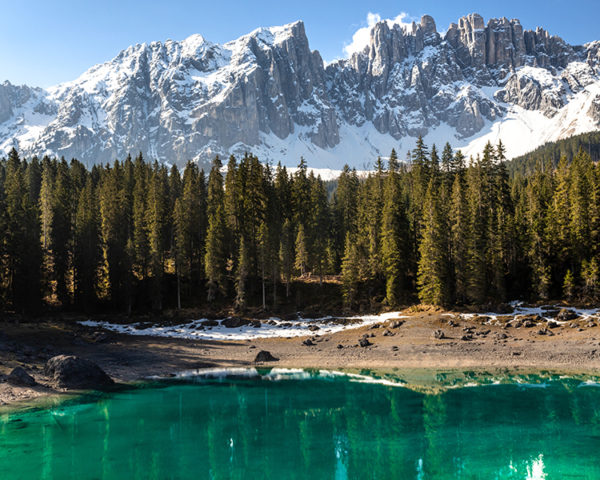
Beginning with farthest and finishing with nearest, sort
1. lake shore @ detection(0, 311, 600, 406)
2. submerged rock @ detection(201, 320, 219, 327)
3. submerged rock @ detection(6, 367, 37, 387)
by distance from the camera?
submerged rock @ detection(201, 320, 219, 327), lake shore @ detection(0, 311, 600, 406), submerged rock @ detection(6, 367, 37, 387)

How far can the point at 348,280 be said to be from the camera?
55.1 m

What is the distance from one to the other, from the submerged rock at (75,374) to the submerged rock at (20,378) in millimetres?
1349

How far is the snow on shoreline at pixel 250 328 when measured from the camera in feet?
157

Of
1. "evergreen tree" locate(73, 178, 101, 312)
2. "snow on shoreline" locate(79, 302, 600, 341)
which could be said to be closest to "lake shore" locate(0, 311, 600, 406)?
"snow on shoreline" locate(79, 302, 600, 341)

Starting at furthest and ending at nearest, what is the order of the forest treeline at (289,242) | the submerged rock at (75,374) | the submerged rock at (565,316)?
the forest treeline at (289,242), the submerged rock at (565,316), the submerged rock at (75,374)

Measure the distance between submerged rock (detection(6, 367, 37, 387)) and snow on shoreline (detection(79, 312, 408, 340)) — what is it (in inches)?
729

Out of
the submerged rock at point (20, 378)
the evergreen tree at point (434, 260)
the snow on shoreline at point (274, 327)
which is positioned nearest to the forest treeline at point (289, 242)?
the evergreen tree at point (434, 260)

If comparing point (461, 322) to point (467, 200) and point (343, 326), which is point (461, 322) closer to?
point (343, 326)

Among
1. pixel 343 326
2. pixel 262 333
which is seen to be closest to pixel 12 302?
pixel 262 333

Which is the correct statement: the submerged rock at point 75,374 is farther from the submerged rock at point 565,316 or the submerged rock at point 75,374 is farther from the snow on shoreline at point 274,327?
the submerged rock at point 565,316

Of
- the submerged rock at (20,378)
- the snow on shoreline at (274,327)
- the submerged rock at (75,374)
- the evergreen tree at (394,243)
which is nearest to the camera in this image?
the submerged rock at (20,378)

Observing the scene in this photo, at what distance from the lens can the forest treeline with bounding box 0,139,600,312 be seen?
5125cm

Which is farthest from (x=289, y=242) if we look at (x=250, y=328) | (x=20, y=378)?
(x=20, y=378)

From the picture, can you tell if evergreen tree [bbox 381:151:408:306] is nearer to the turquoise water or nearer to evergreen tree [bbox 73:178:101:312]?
the turquoise water
